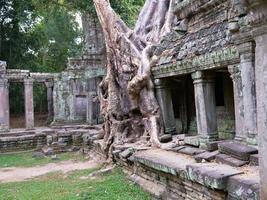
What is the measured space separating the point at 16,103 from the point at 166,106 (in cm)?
1815

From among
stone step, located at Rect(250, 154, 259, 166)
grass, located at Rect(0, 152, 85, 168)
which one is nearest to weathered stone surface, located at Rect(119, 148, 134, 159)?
grass, located at Rect(0, 152, 85, 168)

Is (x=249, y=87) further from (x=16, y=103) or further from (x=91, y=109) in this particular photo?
(x=16, y=103)

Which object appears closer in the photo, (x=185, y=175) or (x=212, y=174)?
(x=212, y=174)

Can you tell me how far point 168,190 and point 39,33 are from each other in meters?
21.2

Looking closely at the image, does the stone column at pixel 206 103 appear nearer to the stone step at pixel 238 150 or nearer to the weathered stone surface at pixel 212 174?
the stone step at pixel 238 150

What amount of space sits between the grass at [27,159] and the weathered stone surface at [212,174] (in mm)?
7548

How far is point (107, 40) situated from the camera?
11.4 m

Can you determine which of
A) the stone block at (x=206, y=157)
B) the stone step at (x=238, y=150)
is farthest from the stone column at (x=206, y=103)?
the stone step at (x=238, y=150)

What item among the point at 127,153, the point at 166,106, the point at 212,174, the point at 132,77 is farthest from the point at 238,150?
the point at 132,77

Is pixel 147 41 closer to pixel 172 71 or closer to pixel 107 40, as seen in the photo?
pixel 107 40

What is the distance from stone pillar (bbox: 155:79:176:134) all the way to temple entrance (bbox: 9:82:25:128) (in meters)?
15.9

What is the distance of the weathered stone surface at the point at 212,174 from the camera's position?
4531mm

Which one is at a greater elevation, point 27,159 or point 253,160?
point 253,160

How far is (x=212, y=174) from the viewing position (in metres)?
→ 4.75
